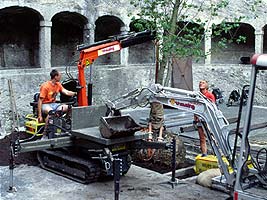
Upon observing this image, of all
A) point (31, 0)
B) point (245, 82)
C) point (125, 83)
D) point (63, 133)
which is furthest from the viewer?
point (245, 82)

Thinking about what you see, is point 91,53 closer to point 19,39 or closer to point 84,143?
point 84,143

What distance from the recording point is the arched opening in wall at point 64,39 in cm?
2364

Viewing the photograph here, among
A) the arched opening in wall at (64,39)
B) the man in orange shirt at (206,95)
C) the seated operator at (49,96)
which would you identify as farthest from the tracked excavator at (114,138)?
the arched opening in wall at (64,39)

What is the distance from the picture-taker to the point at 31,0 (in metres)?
17.9

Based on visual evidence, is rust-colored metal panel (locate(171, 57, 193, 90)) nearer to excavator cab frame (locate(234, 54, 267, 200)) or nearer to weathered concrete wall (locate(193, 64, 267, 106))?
weathered concrete wall (locate(193, 64, 267, 106))

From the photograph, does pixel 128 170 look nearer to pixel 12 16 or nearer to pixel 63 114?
pixel 63 114

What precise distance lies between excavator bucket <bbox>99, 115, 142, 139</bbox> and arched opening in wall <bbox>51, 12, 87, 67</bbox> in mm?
14396

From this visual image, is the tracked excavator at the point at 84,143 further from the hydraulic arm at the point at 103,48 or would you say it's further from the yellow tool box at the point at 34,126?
the hydraulic arm at the point at 103,48

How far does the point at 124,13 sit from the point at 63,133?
39.2 feet

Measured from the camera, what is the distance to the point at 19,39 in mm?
22469

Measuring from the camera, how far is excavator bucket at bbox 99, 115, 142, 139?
9.15m

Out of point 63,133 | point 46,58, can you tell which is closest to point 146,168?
point 63,133

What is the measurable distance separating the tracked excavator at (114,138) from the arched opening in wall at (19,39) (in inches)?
477

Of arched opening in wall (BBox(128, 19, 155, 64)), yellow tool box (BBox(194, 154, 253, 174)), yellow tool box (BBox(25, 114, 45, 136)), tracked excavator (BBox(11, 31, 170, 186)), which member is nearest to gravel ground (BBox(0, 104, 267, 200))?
tracked excavator (BBox(11, 31, 170, 186))
